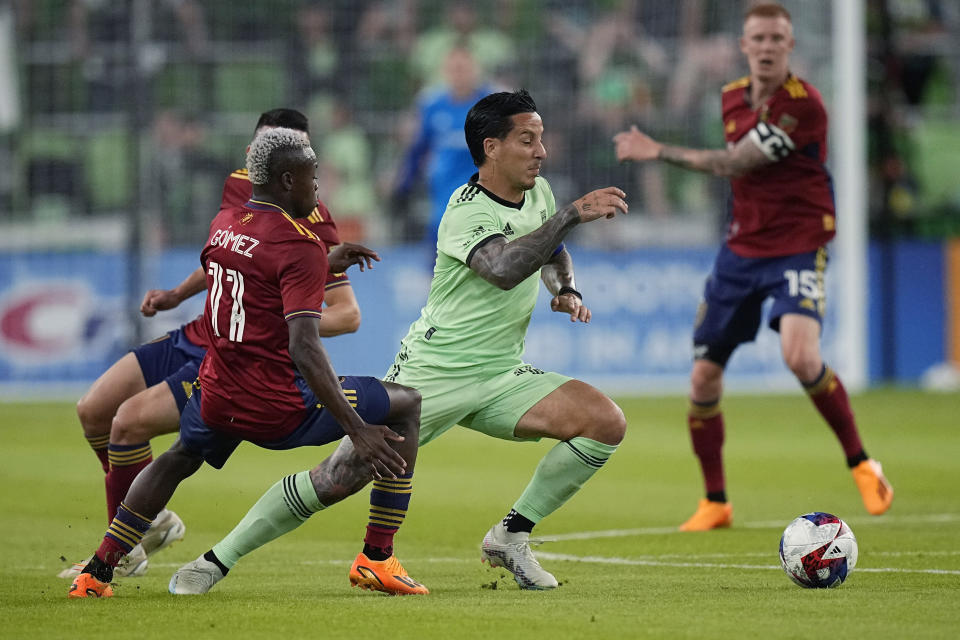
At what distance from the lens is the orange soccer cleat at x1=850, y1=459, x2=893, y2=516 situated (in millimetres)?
8141

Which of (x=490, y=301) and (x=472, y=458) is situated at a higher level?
(x=490, y=301)

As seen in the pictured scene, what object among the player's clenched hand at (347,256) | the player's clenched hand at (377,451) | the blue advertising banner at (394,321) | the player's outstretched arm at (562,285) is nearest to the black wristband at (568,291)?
the player's outstretched arm at (562,285)

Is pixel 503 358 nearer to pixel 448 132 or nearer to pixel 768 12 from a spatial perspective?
pixel 768 12

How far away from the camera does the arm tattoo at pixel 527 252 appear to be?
19.0 feet

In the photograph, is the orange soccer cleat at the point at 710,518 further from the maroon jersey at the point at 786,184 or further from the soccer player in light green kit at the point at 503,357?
the soccer player in light green kit at the point at 503,357

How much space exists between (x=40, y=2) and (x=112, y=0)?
110cm

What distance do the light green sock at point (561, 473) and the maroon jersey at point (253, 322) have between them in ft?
3.58

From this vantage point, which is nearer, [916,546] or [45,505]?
[916,546]

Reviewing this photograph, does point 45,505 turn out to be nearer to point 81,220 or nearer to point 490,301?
point 490,301

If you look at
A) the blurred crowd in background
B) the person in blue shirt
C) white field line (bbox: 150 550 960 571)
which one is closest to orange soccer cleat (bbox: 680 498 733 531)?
white field line (bbox: 150 550 960 571)

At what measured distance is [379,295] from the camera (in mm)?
17438

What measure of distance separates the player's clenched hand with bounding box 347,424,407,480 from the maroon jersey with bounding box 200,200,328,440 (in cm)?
26

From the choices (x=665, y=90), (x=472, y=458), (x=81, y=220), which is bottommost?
(x=472, y=458)

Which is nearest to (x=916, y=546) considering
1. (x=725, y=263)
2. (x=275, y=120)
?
(x=725, y=263)
